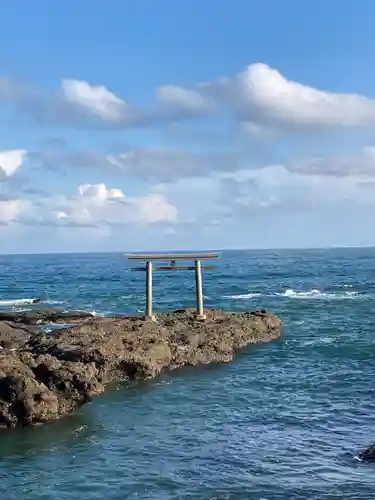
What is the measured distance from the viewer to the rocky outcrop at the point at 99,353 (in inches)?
828

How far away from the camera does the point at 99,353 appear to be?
87.0ft

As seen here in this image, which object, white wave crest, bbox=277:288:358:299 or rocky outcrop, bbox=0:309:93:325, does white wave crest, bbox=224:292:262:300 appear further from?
rocky outcrop, bbox=0:309:93:325

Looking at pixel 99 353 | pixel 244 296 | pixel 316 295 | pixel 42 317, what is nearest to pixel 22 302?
pixel 42 317

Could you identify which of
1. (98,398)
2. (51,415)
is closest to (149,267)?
(98,398)

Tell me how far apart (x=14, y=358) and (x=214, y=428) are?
792 cm

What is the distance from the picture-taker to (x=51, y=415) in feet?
69.3

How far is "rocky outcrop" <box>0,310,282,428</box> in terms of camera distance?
2103cm

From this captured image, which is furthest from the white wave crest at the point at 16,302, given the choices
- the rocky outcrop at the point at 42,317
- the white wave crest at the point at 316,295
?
the white wave crest at the point at 316,295

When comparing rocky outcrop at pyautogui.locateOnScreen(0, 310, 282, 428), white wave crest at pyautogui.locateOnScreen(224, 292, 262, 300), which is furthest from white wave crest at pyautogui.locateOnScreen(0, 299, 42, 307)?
rocky outcrop at pyautogui.locateOnScreen(0, 310, 282, 428)

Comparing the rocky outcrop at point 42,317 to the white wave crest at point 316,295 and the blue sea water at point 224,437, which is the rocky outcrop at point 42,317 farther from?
the white wave crest at point 316,295

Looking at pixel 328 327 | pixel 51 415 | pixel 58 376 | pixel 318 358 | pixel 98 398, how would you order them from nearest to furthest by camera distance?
1. pixel 51 415
2. pixel 58 376
3. pixel 98 398
4. pixel 318 358
5. pixel 328 327

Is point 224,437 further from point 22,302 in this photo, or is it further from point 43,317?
point 22,302

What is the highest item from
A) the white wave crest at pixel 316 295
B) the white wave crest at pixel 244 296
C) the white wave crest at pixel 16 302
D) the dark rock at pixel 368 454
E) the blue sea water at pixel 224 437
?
the white wave crest at pixel 316 295

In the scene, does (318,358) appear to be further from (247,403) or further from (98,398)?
(98,398)
